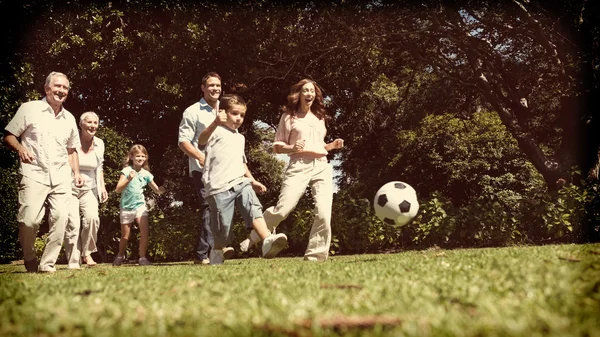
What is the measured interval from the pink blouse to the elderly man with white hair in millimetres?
2643

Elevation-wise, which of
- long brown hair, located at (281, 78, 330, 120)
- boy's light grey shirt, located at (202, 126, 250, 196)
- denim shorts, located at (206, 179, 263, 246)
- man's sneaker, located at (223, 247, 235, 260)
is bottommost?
man's sneaker, located at (223, 247, 235, 260)

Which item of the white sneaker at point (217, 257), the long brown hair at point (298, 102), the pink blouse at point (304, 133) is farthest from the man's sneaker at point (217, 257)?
the long brown hair at point (298, 102)

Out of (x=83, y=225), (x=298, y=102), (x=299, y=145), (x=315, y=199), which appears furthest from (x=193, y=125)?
(x=83, y=225)

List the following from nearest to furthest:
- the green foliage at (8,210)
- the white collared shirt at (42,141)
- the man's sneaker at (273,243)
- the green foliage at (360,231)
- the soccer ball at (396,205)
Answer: the man's sneaker at (273,243)
the white collared shirt at (42,141)
the soccer ball at (396,205)
the green foliage at (8,210)
the green foliage at (360,231)

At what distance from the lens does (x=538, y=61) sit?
15250mm

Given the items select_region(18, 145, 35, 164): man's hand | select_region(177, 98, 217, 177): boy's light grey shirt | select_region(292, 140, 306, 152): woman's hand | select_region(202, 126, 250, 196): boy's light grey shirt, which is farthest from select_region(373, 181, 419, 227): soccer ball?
select_region(18, 145, 35, 164): man's hand

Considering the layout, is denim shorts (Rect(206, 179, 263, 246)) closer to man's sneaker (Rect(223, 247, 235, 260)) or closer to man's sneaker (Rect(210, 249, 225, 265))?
man's sneaker (Rect(210, 249, 225, 265))

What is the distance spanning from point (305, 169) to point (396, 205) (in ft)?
3.88

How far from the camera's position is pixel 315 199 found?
6906 millimetres

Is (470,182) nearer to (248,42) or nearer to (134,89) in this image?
(248,42)

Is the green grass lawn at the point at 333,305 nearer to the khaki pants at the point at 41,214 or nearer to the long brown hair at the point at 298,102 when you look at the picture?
the khaki pants at the point at 41,214

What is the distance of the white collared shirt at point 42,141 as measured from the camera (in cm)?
657

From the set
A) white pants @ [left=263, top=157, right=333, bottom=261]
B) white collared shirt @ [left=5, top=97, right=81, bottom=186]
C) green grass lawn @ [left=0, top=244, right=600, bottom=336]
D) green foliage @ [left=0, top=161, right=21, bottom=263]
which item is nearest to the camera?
green grass lawn @ [left=0, top=244, right=600, bottom=336]

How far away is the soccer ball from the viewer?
6688 millimetres
